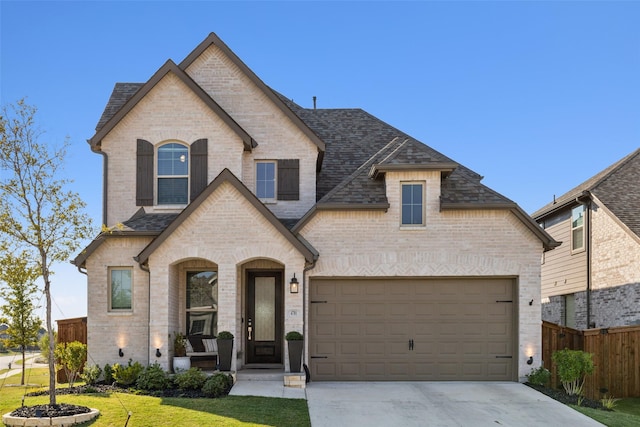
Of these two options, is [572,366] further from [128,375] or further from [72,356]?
[72,356]

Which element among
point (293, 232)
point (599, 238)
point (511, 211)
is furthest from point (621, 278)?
point (293, 232)

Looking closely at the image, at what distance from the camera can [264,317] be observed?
55.1 feet

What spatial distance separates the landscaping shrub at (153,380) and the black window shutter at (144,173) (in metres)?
5.03

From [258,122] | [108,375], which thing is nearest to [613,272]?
[258,122]

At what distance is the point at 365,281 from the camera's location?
1595cm

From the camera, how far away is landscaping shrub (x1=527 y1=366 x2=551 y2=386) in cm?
1515

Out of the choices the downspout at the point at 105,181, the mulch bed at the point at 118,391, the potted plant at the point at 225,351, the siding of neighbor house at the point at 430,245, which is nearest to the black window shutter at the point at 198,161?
the downspout at the point at 105,181

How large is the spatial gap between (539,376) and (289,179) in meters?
8.41

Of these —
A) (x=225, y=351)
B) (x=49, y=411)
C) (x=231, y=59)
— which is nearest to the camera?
(x=49, y=411)

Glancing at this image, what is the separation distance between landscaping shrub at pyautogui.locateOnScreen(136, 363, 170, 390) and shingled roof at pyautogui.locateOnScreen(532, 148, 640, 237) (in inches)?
557

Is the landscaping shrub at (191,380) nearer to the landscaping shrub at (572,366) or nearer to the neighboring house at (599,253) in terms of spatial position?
the landscaping shrub at (572,366)

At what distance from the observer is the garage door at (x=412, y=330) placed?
1567cm

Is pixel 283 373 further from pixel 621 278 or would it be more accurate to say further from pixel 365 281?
pixel 621 278

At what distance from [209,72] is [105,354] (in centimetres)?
840
